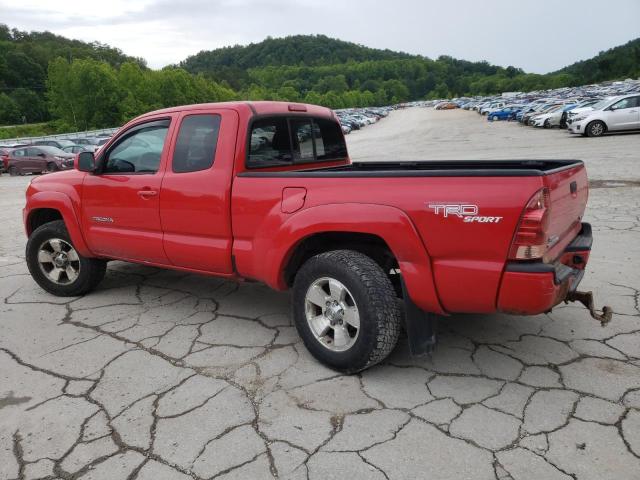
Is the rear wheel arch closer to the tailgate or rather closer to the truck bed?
the truck bed

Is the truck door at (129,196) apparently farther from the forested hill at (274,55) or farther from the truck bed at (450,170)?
the forested hill at (274,55)

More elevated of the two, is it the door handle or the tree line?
the tree line

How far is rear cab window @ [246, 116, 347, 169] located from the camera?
3.80 m

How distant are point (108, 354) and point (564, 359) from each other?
10.5 feet

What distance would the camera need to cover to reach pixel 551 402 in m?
2.85

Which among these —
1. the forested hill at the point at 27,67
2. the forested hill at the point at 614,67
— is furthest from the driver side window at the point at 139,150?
the forested hill at the point at 614,67

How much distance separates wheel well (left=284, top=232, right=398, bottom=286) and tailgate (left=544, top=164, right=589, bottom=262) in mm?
972

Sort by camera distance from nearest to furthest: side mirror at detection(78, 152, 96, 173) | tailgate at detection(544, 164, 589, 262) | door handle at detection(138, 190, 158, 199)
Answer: tailgate at detection(544, 164, 589, 262), door handle at detection(138, 190, 158, 199), side mirror at detection(78, 152, 96, 173)

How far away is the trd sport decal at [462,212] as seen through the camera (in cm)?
258

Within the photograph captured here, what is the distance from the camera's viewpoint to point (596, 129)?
20.2m

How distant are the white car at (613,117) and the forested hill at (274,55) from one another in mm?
150078

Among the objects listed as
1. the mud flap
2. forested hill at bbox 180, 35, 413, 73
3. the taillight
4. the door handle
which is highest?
forested hill at bbox 180, 35, 413, 73

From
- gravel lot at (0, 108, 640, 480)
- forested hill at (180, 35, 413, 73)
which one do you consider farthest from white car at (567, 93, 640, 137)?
forested hill at (180, 35, 413, 73)

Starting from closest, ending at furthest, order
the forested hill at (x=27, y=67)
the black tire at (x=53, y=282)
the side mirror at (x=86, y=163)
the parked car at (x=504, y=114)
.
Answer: the side mirror at (x=86, y=163), the black tire at (x=53, y=282), the parked car at (x=504, y=114), the forested hill at (x=27, y=67)
